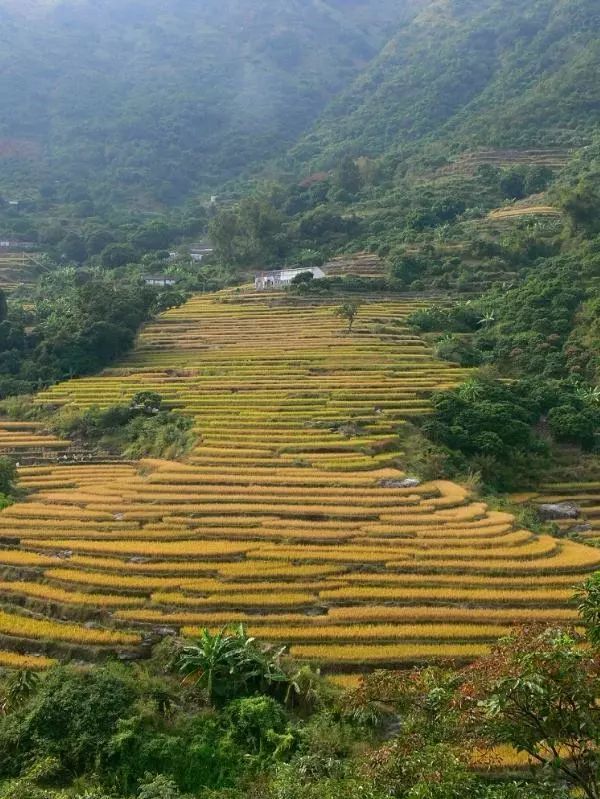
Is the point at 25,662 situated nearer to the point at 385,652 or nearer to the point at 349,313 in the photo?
the point at 385,652

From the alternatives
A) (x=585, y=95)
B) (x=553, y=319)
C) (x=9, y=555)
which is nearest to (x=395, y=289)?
(x=553, y=319)

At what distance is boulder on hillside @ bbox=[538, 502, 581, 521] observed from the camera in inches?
1162

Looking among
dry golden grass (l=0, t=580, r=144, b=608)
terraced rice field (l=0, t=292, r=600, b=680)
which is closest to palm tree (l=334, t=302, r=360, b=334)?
terraced rice field (l=0, t=292, r=600, b=680)

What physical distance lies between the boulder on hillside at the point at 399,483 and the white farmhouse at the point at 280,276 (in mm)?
33138

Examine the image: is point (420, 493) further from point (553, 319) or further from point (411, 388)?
point (553, 319)

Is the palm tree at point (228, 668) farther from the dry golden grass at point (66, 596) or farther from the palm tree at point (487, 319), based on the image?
the palm tree at point (487, 319)

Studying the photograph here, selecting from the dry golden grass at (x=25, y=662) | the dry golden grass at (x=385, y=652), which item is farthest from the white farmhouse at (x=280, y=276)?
the dry golden grass at (x=25, y=662)

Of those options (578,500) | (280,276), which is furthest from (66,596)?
(280,276)

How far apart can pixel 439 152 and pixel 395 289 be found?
1745 inches

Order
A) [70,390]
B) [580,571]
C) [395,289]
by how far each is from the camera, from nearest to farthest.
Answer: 1. [580,571]
2. [70,390]
3. [395,289]

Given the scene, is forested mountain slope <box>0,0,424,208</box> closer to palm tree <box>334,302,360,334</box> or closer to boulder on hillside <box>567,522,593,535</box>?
palm tree <box>334,302,360,334</box>

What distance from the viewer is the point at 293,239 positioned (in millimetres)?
73500

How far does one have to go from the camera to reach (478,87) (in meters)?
121

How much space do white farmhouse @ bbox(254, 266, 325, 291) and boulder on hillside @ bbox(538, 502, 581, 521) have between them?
110 ft
